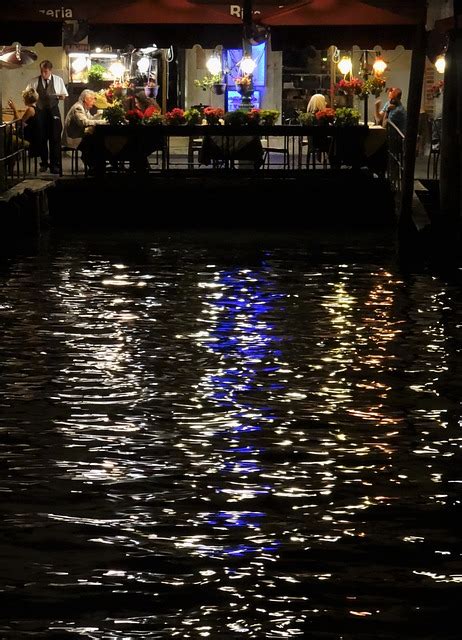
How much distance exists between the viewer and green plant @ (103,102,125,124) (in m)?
27.1

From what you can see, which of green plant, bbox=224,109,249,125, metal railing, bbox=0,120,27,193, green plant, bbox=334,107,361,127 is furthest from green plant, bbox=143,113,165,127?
green plant, bbox=334,107,361,127

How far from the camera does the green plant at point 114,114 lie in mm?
27078

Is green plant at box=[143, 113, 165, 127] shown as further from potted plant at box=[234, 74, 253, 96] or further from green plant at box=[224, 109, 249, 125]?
potted plant at box=[234, 74, 253, 96]

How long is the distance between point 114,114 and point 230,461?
18.6 metres

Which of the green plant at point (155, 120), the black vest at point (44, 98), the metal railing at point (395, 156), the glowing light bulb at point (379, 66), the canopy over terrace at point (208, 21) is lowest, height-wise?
the metal railing at point (395, 156)

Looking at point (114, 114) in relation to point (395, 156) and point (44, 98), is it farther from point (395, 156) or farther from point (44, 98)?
point (395, 156)

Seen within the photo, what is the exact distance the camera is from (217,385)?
11.5 meters

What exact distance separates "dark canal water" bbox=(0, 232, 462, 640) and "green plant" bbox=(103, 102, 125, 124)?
10.2 metres

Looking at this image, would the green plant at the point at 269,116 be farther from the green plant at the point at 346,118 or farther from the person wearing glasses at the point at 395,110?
the person wearing glasses at the point at 395,110

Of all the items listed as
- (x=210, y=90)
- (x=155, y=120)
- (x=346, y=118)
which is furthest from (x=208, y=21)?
(x=210, y=90)

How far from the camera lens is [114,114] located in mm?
27125

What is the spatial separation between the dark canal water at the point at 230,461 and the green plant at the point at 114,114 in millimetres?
10240

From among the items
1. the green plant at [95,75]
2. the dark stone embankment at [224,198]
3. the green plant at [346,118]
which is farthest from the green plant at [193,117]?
the green plant at [95,75]

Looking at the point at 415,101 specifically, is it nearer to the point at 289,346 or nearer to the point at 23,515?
the point at 289,346
